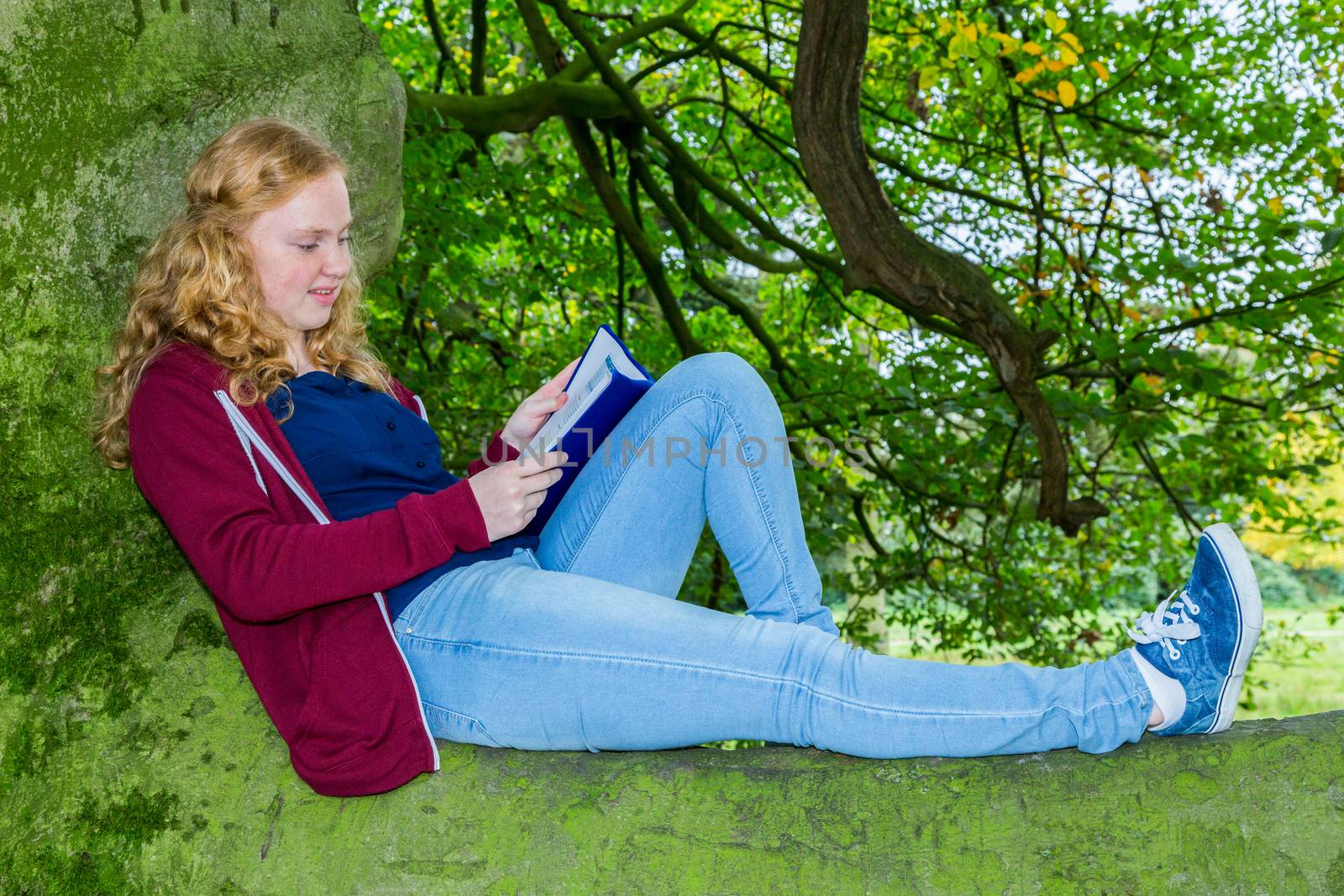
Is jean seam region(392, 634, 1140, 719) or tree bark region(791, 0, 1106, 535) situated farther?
tree bark region(791, 0, 1106, 535)

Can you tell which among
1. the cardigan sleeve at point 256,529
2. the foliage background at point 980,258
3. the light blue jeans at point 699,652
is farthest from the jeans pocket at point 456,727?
the foliage background at point 980,258

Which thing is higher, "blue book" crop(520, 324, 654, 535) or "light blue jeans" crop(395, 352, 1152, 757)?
"blue book" crop(520, 324, 654, 535)

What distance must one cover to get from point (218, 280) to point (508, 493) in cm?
69

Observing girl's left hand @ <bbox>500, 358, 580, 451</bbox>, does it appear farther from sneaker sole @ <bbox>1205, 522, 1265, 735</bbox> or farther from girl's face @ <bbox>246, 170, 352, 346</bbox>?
sneaker sole @ <bbox>1205, 522, 1265, 735</bbox>

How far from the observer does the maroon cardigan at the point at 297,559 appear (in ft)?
5.74

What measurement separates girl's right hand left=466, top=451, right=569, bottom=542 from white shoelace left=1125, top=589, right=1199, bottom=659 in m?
1.00

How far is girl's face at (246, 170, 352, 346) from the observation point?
6.81 feet

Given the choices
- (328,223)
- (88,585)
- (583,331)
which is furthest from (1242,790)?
(583,331)

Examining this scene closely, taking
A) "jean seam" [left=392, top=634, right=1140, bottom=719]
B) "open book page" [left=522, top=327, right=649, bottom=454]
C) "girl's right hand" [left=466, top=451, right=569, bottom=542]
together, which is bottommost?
"jean seam" [left=392, top=634, right=1140, bottom=719]

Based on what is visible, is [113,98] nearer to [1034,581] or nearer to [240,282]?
[240,282]

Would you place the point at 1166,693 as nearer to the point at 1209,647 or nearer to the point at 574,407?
the point at 1209,647

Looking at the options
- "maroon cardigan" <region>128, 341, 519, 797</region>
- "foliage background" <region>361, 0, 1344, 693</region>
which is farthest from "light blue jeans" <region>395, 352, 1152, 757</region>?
"foliage background" <region>361, 0, 1344, 693</region>

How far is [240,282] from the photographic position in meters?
2.05

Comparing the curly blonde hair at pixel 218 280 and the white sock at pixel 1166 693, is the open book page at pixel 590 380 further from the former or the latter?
the white sock at pixel 1166 693
